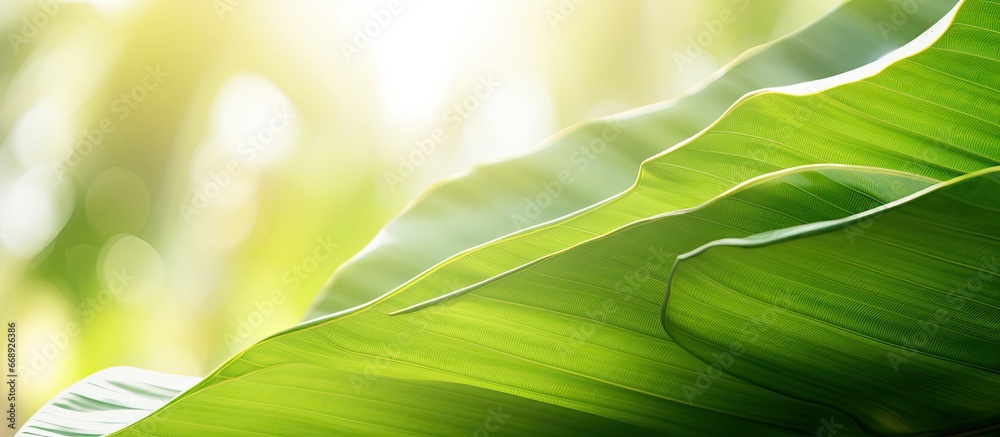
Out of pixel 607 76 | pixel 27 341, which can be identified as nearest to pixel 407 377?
pixel 607 76

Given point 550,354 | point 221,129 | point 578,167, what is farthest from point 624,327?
point 221,129

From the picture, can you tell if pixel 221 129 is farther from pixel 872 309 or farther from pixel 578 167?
pixel 872 309

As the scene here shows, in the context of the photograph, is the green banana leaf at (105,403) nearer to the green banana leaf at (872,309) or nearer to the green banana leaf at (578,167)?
the green banana leaf at (578,167)

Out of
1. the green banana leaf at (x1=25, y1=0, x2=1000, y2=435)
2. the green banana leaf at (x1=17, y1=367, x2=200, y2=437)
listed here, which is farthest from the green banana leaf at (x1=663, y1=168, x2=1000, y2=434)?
the green banana leaf at (x1=17, y1=367, x2=200, y2=437)

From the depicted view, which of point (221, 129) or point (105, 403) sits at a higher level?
point (221, 129)

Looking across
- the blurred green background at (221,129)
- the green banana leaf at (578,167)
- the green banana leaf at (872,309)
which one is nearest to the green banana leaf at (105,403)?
the green banana leaf at (578,167)

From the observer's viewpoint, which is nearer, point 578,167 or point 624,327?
point 624,327
